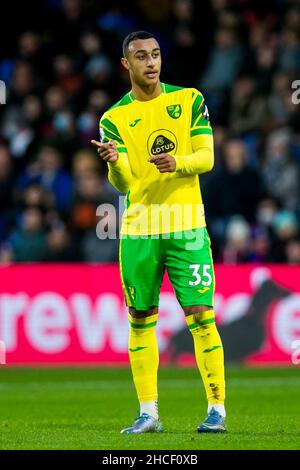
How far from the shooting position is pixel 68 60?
18.8m

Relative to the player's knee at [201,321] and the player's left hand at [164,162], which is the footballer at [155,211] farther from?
the player's left hand at [164,162]

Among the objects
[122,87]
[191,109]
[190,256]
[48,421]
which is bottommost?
[48,421]

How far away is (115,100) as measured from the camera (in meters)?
18.2

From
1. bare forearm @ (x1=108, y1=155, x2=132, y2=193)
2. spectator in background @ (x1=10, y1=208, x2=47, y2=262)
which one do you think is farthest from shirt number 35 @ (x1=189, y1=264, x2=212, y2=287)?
spectator in background @ (x1=10, y1=208, x2=47, y2=262)

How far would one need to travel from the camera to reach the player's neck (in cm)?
853

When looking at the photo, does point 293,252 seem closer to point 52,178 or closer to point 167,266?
point 52,178

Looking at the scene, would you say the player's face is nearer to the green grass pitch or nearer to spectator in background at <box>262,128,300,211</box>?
the green grass pitch

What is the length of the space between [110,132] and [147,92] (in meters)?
0.36

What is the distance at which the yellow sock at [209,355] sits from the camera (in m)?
8.25

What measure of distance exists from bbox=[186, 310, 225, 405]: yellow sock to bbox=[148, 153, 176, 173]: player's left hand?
975 mm

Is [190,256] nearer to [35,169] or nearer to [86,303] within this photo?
[86,303]

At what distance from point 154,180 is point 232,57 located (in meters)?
9.80

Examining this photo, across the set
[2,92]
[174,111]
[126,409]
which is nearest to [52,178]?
[2,92]
